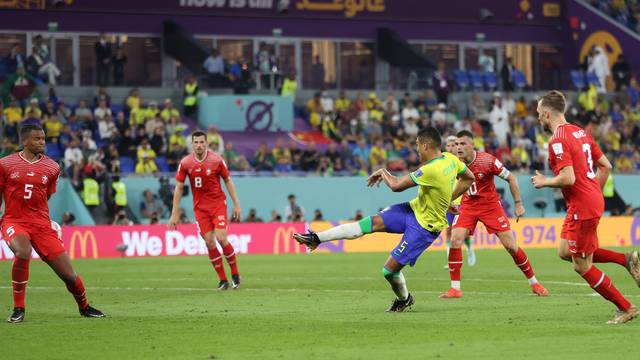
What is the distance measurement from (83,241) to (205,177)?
14.0 m

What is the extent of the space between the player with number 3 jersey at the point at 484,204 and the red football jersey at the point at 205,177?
4.32 m

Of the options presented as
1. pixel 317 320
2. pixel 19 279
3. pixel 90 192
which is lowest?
pixel 317 320

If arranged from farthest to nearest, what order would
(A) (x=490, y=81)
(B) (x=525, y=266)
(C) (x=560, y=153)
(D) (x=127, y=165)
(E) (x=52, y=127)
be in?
1. (A) (x=490, y=81)
2. (D) (x=127, y=165)
3. (E) (x=52, y=127)
4. (B) (x=525, y=266)
5. (C) (x=560, y=153)

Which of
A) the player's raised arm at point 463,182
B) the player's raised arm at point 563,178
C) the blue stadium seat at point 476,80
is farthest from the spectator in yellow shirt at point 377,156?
the player's raised arm at point 563,178

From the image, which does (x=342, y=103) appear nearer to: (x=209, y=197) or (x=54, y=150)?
(x=54, y=150)

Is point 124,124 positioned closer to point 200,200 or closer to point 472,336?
point 200,200

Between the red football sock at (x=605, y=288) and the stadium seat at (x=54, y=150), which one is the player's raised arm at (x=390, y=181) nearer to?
the red football sock at (x=605, y=288)

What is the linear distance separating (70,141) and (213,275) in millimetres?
Answer: 14321

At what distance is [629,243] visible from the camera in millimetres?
40906

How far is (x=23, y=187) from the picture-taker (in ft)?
51.9

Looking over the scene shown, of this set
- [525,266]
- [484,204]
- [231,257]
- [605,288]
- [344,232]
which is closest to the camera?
[605,288]

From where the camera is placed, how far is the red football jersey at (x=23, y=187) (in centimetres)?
1580

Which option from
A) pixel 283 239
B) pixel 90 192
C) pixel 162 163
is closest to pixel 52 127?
pixel 90 192

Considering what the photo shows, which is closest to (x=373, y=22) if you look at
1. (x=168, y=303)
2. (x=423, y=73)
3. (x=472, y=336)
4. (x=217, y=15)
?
(x=423, y=73)
